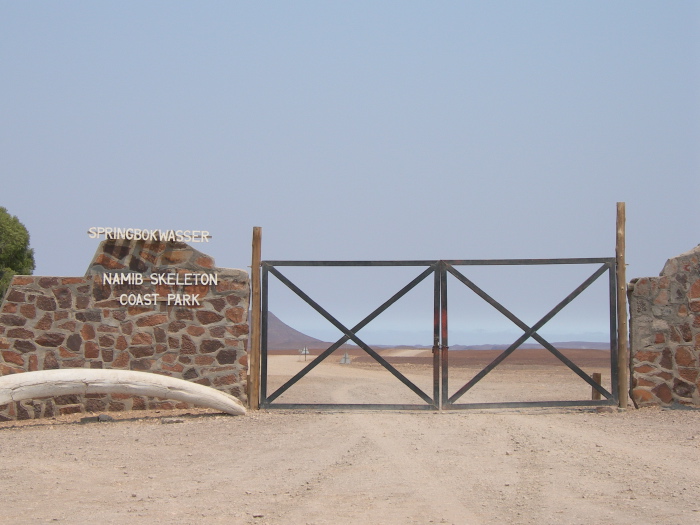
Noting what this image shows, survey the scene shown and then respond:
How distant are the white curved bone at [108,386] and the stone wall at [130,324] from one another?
0.60m

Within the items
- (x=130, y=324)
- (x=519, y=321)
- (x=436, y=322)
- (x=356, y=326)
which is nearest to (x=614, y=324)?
(x=519, y=321)

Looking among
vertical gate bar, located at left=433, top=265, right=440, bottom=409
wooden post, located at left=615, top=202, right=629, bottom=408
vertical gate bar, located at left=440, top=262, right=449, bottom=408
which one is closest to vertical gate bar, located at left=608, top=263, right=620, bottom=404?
wooden post, located at left=615, top=202, right=629, bottom=408

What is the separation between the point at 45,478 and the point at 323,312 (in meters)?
5.29

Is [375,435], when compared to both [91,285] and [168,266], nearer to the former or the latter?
[168,266]

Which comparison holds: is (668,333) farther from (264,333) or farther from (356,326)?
(264,333)

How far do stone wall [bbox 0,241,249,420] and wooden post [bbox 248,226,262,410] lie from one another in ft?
0.63

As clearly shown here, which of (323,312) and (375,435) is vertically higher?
(323,312)

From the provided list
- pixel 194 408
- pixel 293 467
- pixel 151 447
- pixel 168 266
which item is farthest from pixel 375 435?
pixel 168 266

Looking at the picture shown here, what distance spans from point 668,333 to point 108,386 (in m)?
8.67

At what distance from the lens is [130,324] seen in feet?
40.4

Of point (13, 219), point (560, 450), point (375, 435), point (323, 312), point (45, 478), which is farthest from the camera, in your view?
point (13, 219)

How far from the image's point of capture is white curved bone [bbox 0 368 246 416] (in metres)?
11.0

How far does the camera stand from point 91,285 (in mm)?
12305

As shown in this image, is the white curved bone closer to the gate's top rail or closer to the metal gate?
the metal gate
